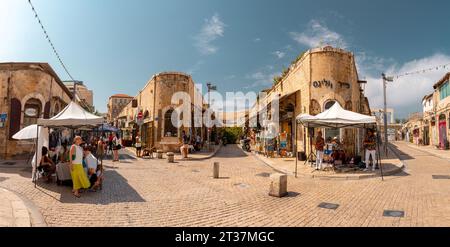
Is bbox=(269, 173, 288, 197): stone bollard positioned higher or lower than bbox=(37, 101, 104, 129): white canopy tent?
lower

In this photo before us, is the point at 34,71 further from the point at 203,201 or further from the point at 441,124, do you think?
the point at 441,124

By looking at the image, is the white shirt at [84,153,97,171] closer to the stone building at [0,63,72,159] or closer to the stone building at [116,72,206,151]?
the stone building at [0,63,72,159]

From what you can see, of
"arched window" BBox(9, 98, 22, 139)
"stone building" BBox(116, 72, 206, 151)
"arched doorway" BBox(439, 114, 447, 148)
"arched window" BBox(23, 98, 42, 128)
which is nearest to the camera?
"arched window" BBox(9, 98, 22, 139)

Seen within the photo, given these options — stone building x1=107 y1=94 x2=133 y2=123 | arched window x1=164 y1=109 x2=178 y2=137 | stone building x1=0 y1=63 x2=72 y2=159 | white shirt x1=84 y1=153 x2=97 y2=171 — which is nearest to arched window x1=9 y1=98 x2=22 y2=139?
stone building x1=0 y1=63 x2=72 y2=159

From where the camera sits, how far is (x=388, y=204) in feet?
19.6

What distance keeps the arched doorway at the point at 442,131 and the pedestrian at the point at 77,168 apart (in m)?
28.2

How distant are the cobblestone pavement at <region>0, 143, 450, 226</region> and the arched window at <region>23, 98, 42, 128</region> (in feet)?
26.0

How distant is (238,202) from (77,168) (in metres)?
4.45

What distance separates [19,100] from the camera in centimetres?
1548

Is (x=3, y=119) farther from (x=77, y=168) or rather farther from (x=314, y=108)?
(x=314, y=108)

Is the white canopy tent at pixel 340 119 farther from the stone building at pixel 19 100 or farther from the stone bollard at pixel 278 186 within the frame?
the stone building at pixel 19 100

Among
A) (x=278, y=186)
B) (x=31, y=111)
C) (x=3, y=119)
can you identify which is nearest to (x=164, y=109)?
(x=31, y=111)

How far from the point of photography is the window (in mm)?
23959
